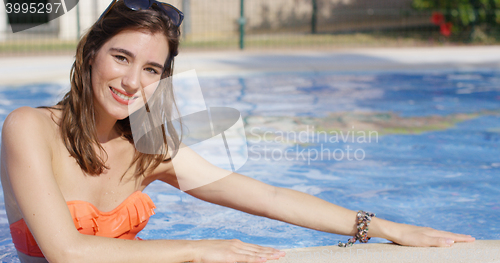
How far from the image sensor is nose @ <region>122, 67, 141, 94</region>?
1938 mm

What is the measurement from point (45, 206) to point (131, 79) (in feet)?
1.81

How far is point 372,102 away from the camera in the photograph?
706 cm

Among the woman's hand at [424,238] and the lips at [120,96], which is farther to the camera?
the woman's hand at [424,238]

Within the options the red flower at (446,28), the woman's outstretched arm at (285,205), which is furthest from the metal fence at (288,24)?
the woman's outstretched arm at (285,205)

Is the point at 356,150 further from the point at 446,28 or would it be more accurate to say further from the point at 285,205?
the point at 446,28

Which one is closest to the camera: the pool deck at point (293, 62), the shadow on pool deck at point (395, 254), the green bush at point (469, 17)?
the shadow on pool deck at point (395, 254)

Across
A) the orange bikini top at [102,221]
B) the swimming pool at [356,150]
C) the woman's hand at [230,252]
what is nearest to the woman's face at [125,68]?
the orange bikini top at [102,221]

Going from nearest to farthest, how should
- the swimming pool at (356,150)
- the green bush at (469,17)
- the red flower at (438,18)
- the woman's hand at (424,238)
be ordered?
the woman's hand at (424,238), the swimming pool at (356,150), the green bush at (469,17), the red flower at (438,18)

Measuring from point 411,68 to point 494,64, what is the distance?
1513mm

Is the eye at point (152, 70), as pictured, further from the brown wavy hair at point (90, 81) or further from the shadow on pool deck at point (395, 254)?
the shadow on pool deck at point (395, 254)

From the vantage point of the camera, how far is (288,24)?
16344 millimetres

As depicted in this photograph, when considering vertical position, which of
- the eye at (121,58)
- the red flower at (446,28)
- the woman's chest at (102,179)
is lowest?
the red flower at (446,28)

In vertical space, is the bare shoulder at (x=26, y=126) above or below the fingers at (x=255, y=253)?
above

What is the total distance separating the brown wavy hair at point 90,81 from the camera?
6.39 feet
